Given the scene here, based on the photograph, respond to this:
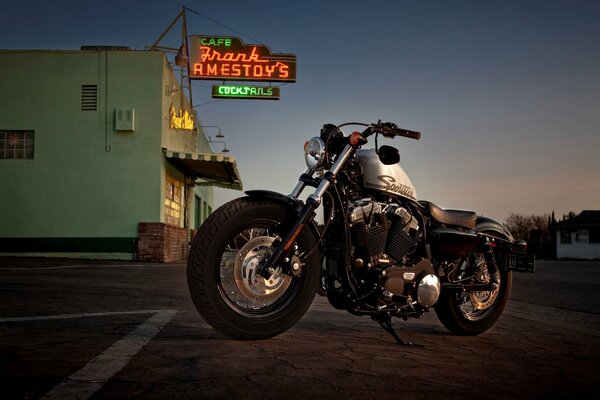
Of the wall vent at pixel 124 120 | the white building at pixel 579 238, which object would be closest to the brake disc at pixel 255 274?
the wall vent at pixel 124 120

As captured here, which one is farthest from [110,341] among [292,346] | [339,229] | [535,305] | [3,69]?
[3,69]

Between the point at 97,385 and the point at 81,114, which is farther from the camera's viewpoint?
the point at 81,114

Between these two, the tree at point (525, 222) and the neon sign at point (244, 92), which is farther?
the tree at point (525, 222)

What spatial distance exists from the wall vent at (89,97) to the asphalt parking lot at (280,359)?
15071 mm

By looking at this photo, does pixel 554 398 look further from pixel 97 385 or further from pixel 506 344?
pixel 97 385

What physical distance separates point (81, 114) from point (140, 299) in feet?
47.1

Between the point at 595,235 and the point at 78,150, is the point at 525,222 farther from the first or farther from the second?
the point at 78,150

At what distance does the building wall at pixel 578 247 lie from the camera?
5125 centimetres

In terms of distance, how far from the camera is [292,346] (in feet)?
11.9

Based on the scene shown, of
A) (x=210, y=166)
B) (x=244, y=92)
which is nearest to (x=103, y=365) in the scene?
(x=244, y=92)

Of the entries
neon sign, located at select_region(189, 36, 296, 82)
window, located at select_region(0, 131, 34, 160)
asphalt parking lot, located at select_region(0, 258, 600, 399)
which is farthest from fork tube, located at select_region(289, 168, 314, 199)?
neon sign, located at select_region(189, 36, 296, 82)

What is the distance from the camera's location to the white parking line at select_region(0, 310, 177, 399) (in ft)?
7.70

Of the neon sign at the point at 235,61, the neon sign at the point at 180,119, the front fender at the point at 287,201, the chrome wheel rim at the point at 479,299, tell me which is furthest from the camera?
the neon sign at the point at 235,61

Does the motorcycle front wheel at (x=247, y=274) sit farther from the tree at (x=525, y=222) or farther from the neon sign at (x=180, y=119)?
the tree at (x=525, y=222)
